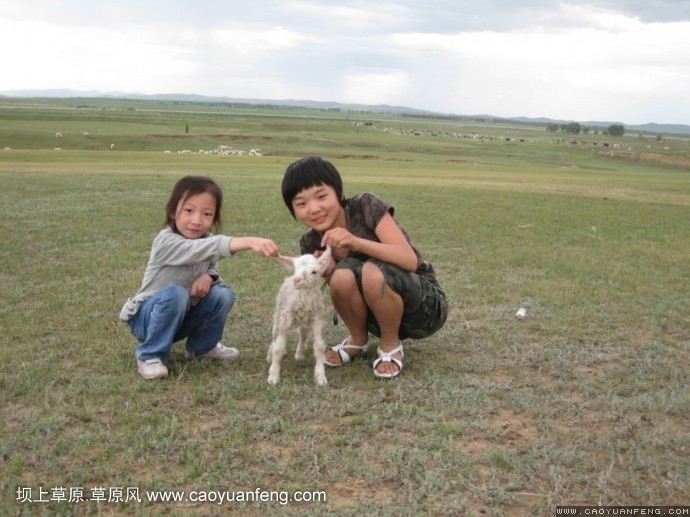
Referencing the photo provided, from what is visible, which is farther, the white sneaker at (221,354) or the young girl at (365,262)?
the white sneaker at (221,354)

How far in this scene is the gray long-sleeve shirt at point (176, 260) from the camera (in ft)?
15.4

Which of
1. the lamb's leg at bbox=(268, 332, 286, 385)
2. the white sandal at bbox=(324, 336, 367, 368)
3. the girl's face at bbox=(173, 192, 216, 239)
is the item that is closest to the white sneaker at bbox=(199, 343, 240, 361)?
the lamb's leg at bbox=(268, 332, 286, 385)

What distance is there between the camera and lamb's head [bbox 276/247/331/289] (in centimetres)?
465

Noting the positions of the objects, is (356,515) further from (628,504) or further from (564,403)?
(564,403)

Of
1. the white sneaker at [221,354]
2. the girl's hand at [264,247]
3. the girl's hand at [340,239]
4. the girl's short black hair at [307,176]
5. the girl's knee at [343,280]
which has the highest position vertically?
the girl's short black hair at [307,176]

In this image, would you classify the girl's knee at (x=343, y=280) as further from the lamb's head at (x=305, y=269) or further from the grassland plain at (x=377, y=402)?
the grassland plain at (x=377, y=402)

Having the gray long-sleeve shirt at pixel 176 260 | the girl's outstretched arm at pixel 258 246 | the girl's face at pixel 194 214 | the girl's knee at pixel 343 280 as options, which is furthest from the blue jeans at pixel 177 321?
the girl's knee at pixel 343 280

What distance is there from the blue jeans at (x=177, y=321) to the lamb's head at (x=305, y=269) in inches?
33.1

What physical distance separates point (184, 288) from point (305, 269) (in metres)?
1.07

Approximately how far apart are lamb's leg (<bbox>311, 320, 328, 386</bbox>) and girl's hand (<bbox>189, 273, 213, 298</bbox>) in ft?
3.12

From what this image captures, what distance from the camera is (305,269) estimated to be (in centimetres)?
466

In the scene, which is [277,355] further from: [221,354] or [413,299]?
[413,299]

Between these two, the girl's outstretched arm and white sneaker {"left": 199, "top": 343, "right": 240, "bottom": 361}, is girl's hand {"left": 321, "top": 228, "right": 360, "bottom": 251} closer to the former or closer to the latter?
the girl's outstretched arm

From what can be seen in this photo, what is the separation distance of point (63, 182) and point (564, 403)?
52.3ft
